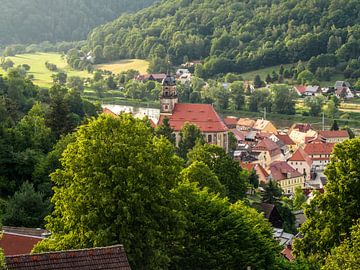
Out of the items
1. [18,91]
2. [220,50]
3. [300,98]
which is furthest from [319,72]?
[18,91]

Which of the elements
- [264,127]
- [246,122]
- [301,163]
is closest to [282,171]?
[301,163]

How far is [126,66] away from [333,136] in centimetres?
8313

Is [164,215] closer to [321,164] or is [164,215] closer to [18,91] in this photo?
[18,91]

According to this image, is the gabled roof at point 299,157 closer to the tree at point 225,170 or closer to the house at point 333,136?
the house at point 333,136

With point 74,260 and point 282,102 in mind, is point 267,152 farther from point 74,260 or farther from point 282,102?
point 74,260

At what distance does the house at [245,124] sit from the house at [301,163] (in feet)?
78.1

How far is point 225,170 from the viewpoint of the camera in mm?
49594

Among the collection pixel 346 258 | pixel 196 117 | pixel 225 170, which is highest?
pixel 346 258

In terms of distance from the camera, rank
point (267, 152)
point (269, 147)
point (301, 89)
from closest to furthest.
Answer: point (267, 152) → point (269, 147) → point (301, 89)

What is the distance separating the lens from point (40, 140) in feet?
145

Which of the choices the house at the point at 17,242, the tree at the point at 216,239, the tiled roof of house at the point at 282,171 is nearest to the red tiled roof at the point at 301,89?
the tiled roof of house at the point at 282,171

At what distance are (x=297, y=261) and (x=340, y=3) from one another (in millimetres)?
168593

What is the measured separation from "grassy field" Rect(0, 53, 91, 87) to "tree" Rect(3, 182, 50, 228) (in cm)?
10490

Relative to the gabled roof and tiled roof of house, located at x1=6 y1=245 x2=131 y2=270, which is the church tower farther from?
tiled roof of house, located at x1=6 y1=245 x2=131 y2=270
